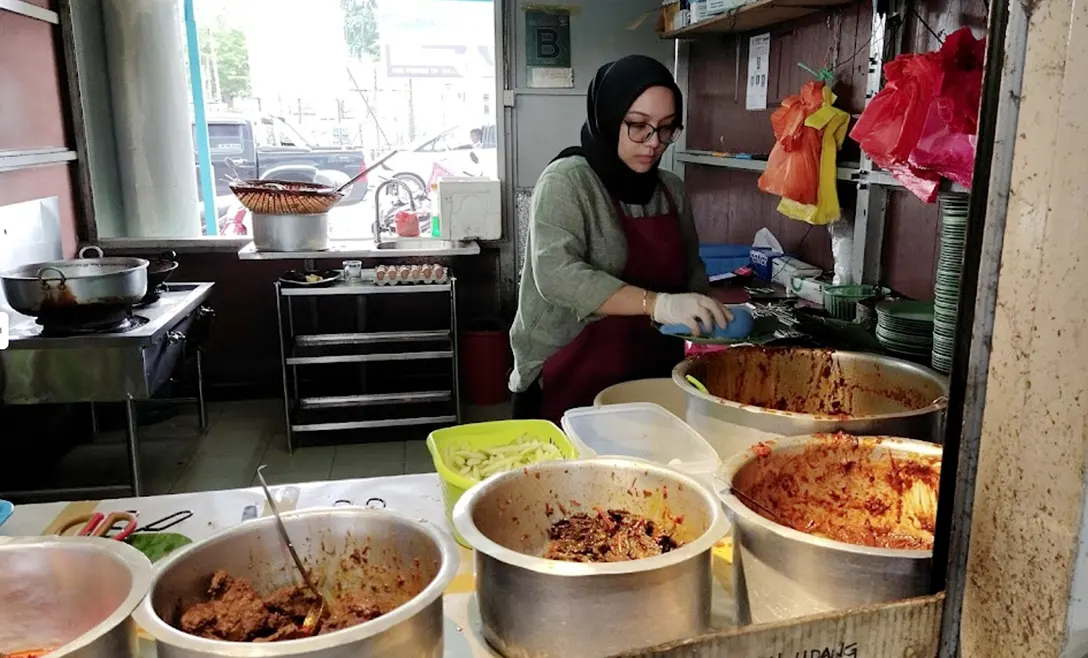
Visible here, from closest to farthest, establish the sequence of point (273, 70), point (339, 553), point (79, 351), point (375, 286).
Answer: point (339, 553) → point (79, 351) → point (375, 286) → point (273, 70)

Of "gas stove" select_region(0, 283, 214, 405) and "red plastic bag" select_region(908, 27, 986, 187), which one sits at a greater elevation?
"red plastic bag" select_region(908, 27, 986, 187)

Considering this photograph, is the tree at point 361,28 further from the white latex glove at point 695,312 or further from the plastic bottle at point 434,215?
the white latex glove at point 695,312

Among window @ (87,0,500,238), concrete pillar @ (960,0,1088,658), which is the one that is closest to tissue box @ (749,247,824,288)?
window @ (87,0,500,238)

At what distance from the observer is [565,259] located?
2154 millimetres

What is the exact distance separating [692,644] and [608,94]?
1.78 metres

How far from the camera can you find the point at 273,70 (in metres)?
5.05

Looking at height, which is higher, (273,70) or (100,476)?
(273,70)

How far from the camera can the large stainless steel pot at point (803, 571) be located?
924 mm

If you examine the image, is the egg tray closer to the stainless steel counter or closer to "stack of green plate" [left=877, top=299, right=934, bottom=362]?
the stainless steel counter

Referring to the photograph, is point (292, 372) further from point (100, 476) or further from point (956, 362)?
point (956, 362)

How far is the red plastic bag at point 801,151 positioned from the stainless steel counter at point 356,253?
7.09ft

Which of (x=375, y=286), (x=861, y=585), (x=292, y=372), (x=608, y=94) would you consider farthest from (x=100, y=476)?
(x=861, y=585)

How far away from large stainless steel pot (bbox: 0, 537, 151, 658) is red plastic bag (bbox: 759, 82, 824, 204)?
2.54 m

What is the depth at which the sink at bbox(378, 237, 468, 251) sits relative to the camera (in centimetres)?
487
